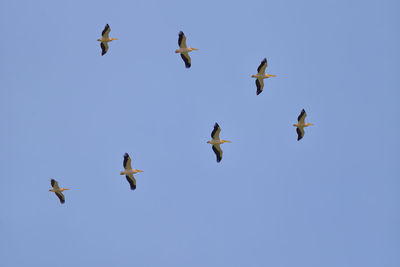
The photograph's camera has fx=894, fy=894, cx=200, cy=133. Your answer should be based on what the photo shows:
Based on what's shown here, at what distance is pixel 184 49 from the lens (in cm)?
4850

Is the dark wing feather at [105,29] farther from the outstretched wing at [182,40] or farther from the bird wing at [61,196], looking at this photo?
the bird wing at [61,196]

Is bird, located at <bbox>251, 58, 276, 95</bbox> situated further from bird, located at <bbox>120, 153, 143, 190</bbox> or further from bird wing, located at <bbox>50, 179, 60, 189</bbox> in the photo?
bird wing, located at <bbox>50, 179, 60, 189</bbox>

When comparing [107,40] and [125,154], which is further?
[107,40]

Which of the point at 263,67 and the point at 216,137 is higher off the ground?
the point at 263,67

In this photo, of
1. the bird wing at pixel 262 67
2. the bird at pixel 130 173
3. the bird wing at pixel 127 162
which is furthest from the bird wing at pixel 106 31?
the bird wing at pixel 262 67

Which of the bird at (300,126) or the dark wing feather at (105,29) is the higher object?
the dark wing feather at (105,29)

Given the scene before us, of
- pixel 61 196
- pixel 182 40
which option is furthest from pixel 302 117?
pixel 61 196

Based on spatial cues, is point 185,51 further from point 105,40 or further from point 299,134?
point 299,134

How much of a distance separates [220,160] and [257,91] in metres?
4.59

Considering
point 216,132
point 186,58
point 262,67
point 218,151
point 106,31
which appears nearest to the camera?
point 216,132

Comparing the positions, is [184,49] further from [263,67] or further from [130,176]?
[130,176]

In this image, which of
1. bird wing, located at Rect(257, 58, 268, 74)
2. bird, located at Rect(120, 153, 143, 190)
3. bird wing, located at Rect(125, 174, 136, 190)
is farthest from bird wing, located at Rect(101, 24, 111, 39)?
bird wing, located at Rect(257, 58, 268, 74)

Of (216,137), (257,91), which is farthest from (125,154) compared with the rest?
(257,91)

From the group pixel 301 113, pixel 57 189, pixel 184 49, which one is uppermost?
pixel 184 49
